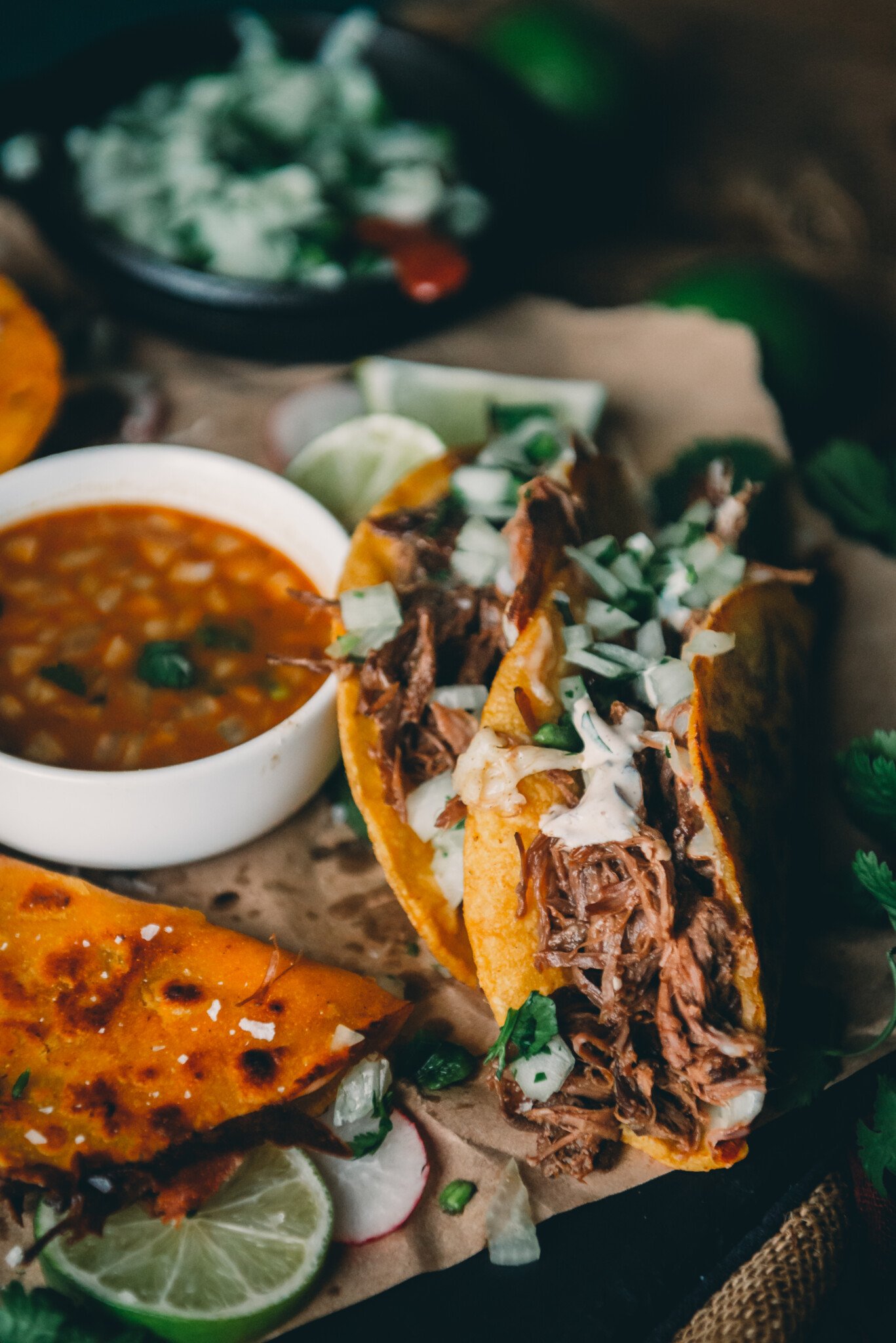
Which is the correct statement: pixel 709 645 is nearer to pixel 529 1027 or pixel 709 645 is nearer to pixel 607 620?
pixel 607 620

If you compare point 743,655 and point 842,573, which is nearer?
point 743,655

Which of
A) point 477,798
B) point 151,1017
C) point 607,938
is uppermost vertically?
point 477,798

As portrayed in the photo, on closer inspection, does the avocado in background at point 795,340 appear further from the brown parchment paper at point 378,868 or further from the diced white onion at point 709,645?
the diced white onion at point 709,645

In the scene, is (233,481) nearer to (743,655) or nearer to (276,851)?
(276,851)

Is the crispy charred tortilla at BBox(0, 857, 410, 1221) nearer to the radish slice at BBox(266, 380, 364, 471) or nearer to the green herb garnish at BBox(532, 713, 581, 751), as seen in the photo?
the green herb garnish at BBox(532, 713, 581, 751)

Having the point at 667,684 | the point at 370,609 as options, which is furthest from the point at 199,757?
the point at 667,684

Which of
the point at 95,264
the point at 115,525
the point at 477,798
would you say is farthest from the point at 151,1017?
the point at 95,264
